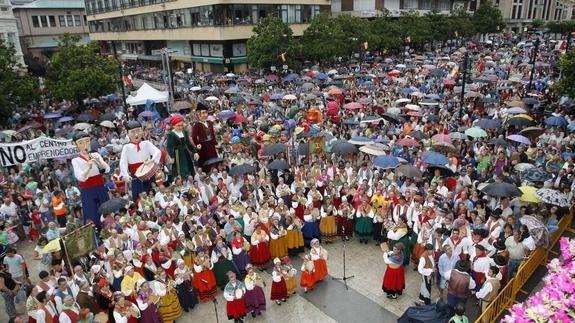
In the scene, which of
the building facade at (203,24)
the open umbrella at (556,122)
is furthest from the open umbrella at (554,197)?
the building facade at (203,24)

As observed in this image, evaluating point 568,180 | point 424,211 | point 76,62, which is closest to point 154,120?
point 76,62

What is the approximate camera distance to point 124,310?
25.2ft

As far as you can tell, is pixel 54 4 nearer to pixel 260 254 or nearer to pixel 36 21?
pixel 36 21

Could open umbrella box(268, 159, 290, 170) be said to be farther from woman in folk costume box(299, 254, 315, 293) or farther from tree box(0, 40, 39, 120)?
tree box(0, 40, 39, 120)

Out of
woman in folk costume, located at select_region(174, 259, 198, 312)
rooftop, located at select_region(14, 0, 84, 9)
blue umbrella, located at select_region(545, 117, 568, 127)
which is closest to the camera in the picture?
woman in folk costume, located at select_region(174, 259, 198, 312)

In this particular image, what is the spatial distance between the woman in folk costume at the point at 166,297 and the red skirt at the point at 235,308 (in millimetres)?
1113

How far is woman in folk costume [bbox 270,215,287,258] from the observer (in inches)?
407

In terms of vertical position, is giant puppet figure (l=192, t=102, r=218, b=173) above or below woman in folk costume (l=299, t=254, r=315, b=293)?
above

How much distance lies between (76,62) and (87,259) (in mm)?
18667

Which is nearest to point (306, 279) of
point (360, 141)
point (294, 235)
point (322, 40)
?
point (294, 235)

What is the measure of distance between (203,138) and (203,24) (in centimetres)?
3220

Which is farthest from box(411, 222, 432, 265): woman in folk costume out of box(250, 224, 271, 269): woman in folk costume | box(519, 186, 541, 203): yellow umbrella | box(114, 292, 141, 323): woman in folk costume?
box(114, 292, 141, 323): woman in folk costume

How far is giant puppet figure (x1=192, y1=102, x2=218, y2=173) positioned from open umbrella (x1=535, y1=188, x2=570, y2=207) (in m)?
9.05

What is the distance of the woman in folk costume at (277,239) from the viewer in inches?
407
